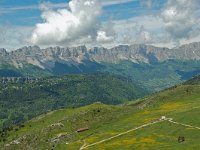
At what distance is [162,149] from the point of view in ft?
502

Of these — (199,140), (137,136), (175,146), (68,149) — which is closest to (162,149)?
(175,146)

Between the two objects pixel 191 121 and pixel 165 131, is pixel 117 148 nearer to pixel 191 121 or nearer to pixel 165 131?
pixel 165 131

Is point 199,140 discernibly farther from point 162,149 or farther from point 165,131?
point 165,131

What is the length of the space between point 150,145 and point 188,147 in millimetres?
Result: 18645

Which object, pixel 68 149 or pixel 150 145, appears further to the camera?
pixel 68 149

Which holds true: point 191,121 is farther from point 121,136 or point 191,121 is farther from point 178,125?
point 121,136

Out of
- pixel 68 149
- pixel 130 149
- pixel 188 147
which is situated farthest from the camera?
pixel 68 149

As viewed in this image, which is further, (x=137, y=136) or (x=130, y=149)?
(x=137, y=136)

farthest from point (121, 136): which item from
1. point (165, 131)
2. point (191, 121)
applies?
point (191, 121)

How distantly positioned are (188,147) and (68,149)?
2263 inches

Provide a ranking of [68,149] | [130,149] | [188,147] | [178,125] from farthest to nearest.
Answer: [178,125]
[68,149]
[130,149]
[188,147]

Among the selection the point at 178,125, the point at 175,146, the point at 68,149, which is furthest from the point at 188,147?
the point at 68,149

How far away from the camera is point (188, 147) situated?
15112cm

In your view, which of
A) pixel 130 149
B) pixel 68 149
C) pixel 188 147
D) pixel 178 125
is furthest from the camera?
pixel 178 125
